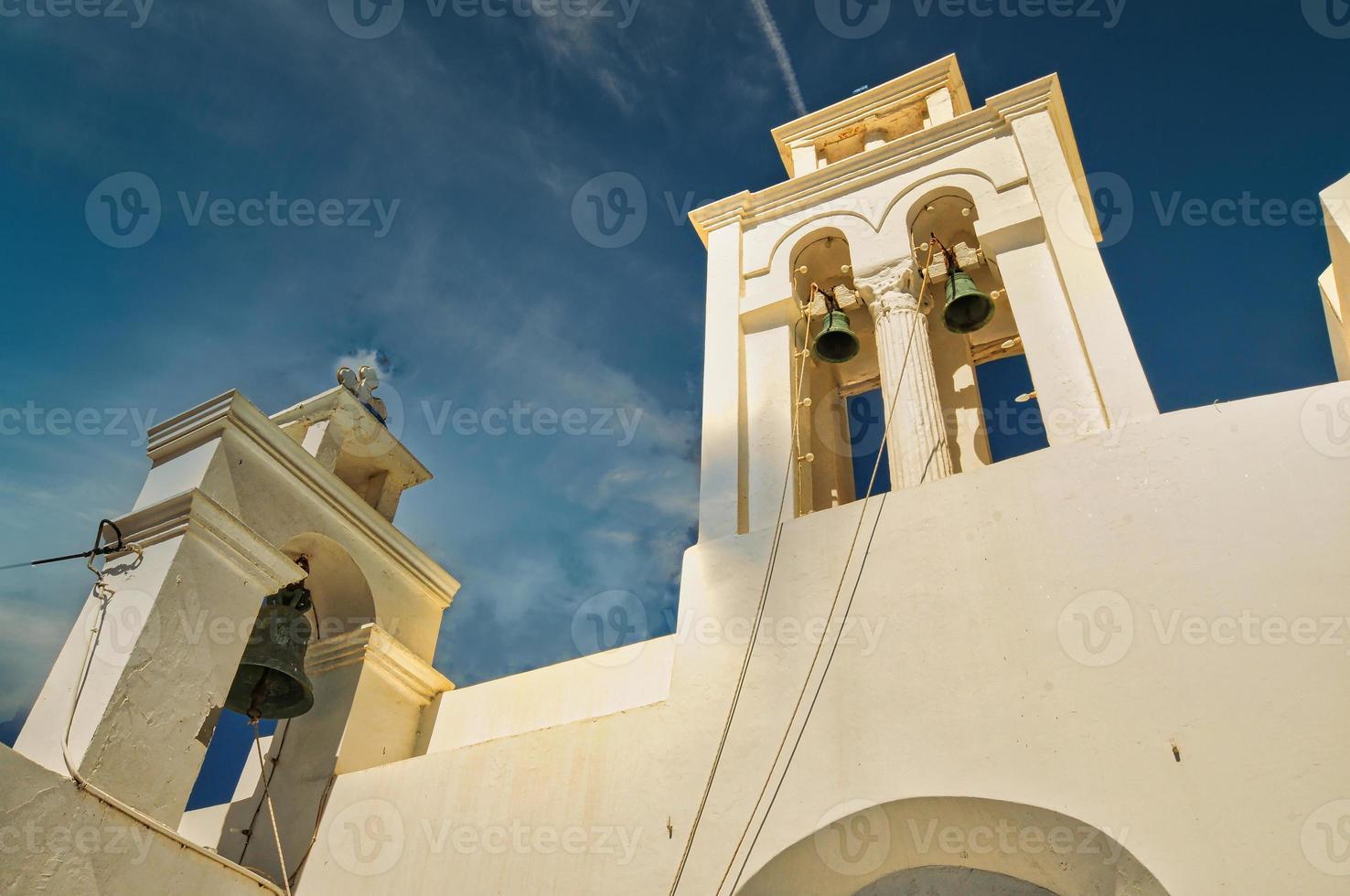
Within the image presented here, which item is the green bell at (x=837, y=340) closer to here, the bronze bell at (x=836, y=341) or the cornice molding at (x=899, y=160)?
the bronze bell at (x=836, y=341)

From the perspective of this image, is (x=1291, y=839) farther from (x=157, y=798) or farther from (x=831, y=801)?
(x=157, y=798)

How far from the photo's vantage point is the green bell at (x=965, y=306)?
22.2 feet

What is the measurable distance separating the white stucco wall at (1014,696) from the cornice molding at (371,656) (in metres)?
1.30

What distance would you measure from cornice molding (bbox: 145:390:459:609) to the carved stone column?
401 centimetres

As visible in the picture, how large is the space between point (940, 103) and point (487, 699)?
21.2 feet

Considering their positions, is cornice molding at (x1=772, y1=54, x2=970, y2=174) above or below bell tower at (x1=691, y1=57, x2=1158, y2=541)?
above

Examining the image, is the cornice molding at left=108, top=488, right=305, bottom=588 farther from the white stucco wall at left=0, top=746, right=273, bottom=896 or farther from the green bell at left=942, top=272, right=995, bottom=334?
the green bell at left=942, top=272, right=995, bottom=334

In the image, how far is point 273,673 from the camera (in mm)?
6891

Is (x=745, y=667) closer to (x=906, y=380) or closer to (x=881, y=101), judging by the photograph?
(x=906, y=380)

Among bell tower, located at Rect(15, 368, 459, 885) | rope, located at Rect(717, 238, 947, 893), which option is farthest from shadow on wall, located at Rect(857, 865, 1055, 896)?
bell tower, located at Rect(15, 368, 459, 885)

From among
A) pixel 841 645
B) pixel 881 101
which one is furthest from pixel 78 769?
pixel 881 101

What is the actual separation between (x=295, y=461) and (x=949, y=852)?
506cm

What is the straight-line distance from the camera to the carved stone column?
245 inches

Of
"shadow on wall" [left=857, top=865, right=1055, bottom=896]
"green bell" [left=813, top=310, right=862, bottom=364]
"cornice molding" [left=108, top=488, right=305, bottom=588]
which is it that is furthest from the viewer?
"green bell" [left=813, top=310, right=862, bottom=364]
